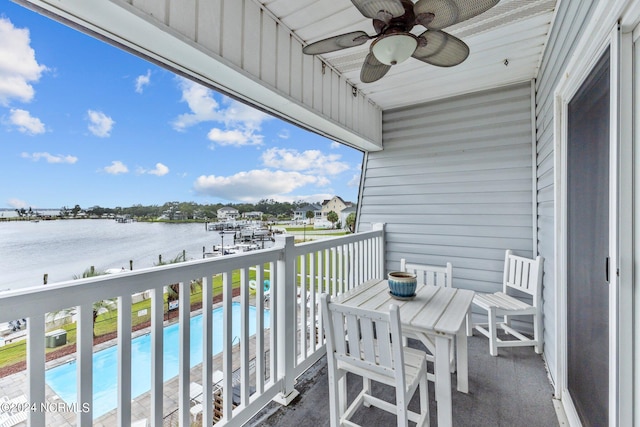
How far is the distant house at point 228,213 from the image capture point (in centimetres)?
187

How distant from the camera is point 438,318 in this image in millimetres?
1736

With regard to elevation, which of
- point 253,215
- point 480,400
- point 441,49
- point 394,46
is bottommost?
point 480,400

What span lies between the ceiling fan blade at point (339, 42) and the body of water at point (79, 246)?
1.31 meters

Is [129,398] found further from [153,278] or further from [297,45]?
[297,45]

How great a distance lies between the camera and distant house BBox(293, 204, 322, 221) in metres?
2.65

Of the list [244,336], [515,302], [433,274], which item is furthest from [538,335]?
[244,336]

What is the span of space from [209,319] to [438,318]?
134 centimetres

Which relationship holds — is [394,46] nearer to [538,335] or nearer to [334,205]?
[334,205]

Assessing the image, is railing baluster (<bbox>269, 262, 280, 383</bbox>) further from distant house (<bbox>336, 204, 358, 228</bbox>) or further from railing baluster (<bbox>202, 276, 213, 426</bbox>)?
distant house (<bbox>336, 204, 358, 228</bbox>)

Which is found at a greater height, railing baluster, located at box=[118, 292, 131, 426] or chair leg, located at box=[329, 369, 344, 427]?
railing baluster, located at box=[118, 292, 131, 426]

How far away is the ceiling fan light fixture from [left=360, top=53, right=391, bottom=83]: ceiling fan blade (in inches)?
11.1

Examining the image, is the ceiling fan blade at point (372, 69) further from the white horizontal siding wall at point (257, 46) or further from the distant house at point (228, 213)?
the distant house at point (228, 213)

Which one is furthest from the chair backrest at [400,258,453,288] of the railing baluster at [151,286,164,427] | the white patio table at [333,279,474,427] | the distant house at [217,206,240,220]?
the railing baluster at [151,286,164,427]

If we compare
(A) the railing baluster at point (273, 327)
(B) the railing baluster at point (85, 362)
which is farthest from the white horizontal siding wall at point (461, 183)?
(B) the railing baluster at point (85, 362)
